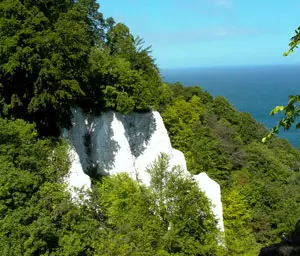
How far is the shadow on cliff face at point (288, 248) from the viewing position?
8.84 m

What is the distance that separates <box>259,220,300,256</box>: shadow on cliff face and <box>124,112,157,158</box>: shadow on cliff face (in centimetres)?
2237

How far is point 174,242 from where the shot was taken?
2088 centimetres

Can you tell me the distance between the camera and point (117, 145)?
28.9m

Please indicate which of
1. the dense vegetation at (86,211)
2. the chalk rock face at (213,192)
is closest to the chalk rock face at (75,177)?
the dense vegetation at (86,211)

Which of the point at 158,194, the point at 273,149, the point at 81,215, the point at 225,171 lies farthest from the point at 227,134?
the point at 81,215

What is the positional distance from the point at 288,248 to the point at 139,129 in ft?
78.3

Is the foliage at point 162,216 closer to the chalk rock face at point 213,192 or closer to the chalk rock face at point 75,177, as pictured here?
the chalk rock face at point 75,177

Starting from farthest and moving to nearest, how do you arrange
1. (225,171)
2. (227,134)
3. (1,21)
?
(227,134)
(225,171)
(1,21)

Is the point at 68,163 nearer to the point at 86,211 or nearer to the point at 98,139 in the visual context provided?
the point at 86,211

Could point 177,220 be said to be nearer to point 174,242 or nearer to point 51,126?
point 174,242

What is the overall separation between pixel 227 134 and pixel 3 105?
38.0 metres

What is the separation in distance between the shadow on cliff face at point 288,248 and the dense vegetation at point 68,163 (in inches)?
380

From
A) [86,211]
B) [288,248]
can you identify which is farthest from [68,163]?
[288,248]

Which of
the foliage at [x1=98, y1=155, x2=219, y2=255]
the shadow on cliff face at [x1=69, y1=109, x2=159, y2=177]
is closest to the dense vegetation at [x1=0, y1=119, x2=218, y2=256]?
the foliage at [x1=98, y1=155, x2=219, y2=255]
